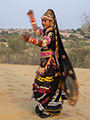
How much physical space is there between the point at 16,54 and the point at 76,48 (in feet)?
21.4

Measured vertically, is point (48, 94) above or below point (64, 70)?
below

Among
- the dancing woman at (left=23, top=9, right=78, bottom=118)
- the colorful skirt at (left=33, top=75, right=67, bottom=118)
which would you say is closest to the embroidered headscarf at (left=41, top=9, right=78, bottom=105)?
the dancing woman at (left=23, top=9, right=78, bottom=118)

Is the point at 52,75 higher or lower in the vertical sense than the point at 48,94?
higher

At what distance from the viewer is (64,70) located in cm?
385

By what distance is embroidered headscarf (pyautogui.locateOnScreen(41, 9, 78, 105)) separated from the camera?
379 cm

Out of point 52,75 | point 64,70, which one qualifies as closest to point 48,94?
point 52,75

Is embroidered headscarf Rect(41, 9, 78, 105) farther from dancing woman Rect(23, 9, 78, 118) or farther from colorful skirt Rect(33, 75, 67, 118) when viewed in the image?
colorful skirt Rect(33, 75, 67, 118)

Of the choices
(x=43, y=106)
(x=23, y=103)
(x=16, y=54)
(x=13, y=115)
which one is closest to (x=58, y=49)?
(x=43, y=106)

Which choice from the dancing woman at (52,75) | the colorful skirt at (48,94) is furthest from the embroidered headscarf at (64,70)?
the colorful skirt at (48,94)

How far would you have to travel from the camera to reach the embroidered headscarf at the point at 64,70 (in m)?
3.79

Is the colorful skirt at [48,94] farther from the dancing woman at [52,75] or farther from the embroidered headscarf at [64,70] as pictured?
the embroidered headscarf at [64,70]

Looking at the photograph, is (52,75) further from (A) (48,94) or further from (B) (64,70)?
(A) (48,94)

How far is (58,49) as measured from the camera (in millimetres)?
3781

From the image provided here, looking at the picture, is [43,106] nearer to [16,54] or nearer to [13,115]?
[13,115]
